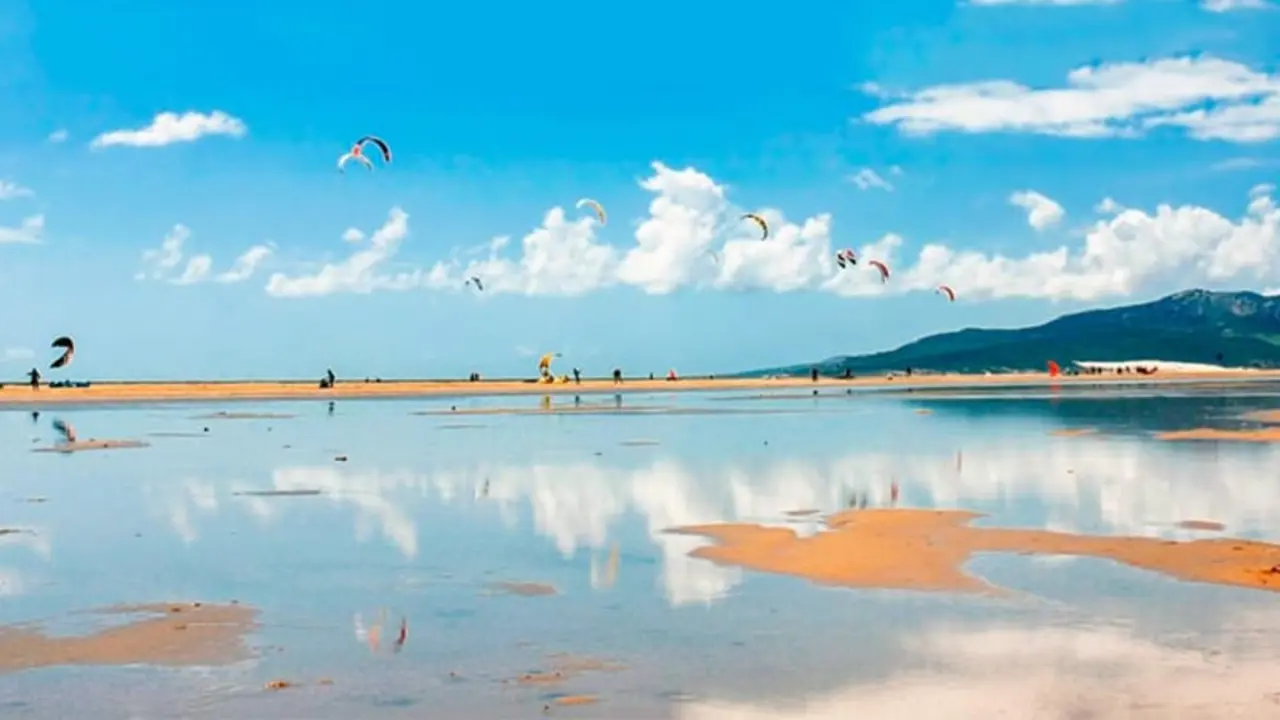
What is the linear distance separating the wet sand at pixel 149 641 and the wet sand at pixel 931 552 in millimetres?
7432

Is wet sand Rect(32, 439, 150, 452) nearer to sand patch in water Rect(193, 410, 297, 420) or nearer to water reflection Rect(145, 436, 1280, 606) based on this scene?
water reflection Rect(145, 436, 1280, 606)

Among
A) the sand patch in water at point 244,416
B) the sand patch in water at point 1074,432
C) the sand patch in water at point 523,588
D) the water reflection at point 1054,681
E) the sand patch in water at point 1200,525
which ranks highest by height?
the sand patch in water at point 244,416

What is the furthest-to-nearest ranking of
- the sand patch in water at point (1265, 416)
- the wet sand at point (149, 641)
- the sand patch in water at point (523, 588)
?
1. the sand patch in water at point (1265, 416)
2. the sand patch in water at point (523, 588)
3. the wet sand at point (149, 641)

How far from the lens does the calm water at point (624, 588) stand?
12117 millimetres

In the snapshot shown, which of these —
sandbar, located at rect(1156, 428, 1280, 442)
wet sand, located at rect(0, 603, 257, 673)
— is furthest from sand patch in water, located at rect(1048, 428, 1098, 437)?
wet sand, located at rect(0, 603, 257, 673)

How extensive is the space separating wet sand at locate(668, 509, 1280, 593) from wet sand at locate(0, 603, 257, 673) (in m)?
7.43

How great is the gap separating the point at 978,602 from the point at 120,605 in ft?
35.7

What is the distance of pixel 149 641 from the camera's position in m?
14.5

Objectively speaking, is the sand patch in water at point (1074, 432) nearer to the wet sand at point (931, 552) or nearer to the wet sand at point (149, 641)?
the wet sand at point (931, 552)

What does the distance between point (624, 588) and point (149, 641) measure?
6018 millimetres

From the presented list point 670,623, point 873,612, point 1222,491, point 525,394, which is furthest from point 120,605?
point 525,394

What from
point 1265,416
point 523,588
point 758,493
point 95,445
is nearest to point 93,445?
point 95,445

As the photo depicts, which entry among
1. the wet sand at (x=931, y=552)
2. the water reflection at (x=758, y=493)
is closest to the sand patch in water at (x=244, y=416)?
the water reflection at (x=758, y=493)

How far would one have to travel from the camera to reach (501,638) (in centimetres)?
1443
